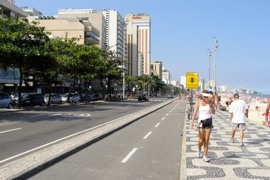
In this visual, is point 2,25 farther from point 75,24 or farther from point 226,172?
point 75,24

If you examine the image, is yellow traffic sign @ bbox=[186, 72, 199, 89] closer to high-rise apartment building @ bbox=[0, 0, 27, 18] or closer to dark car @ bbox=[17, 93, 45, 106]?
dark car @ bbox=[17, 93, 45, 106]

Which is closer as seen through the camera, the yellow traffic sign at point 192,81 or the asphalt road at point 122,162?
the asphalt road at point 122,162

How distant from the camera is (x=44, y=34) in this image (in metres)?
32.6

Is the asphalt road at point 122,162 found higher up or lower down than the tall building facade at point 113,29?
lower down

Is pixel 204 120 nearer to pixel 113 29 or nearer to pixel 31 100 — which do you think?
pixel 31 100

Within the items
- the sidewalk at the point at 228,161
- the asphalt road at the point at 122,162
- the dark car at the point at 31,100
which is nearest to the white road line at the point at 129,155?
the asphalt road at the point at 122,162

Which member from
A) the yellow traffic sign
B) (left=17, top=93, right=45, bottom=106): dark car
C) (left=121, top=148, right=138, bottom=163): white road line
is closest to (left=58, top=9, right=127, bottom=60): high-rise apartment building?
(left=17, top=93, right=45, bottom=106): dark car

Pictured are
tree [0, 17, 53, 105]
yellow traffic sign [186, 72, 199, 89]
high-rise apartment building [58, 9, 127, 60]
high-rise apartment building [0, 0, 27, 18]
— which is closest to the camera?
yellow traffic sign [186, 72, 199, 89]

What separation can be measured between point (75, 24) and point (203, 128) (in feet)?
319

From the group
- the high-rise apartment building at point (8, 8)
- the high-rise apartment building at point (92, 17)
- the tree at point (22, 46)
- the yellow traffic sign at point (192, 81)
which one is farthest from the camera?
the high-rise apartment building at point (92, 17)

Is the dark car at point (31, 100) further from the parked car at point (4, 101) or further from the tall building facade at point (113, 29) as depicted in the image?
the tall building facade at point (113, 29)

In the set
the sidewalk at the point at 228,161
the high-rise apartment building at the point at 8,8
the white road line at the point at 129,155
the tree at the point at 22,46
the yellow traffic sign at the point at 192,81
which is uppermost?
the high-rise apartment building at the point at 8,8

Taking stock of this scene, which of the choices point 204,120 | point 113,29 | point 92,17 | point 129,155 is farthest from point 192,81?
point 113,29

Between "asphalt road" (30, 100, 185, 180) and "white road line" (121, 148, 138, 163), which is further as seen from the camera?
"white road line" (121, 148, 138, 163)
